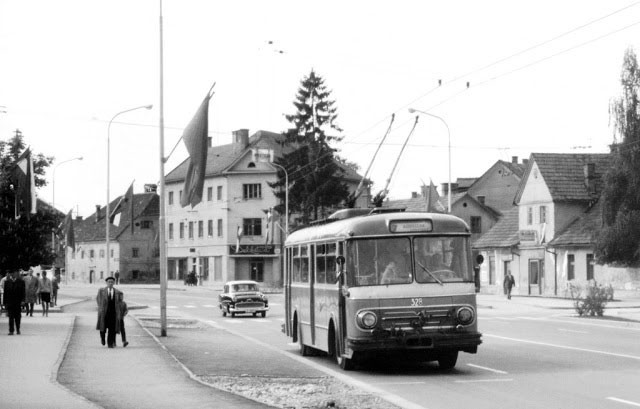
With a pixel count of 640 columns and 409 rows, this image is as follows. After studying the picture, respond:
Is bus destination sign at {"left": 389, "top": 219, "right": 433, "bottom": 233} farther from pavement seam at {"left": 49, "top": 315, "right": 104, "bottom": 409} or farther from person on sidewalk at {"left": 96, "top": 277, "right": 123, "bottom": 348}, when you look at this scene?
person on sidewalk at {"left": 96, "top": 277, "right": 123, "bottom": 348}

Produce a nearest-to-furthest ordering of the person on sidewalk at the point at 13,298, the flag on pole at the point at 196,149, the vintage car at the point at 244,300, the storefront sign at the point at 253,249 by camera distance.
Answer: the flag on pole at the point at 196,149, the person on sidewalk at the point at 13,298, the vintage car at the point at 244,300, the storefront sign at the point at 253,249

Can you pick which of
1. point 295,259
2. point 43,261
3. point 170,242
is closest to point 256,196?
point 170,242

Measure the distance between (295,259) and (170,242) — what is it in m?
94.7

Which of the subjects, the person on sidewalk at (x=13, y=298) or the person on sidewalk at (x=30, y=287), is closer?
the person on sidewalk at (x=13, y=298)

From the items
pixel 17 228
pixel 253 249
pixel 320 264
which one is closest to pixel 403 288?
pixel 320 264

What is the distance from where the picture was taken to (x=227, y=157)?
358 ft

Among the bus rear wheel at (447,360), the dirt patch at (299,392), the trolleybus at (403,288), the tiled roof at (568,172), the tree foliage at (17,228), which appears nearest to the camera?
the dirt patch at (299,392)

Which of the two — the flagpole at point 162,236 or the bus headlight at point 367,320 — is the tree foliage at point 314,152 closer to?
the flagpole at point 162,236

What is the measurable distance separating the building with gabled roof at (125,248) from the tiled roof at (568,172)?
204ft

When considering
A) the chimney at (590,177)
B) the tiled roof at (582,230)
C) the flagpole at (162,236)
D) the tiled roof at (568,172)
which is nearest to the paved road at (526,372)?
the flagpole at (162,236)

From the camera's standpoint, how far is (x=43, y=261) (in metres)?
40.7

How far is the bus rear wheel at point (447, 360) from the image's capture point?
19.4 meters

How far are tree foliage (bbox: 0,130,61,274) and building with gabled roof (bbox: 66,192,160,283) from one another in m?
82.7

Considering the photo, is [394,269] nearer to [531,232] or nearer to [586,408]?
[586,408]
